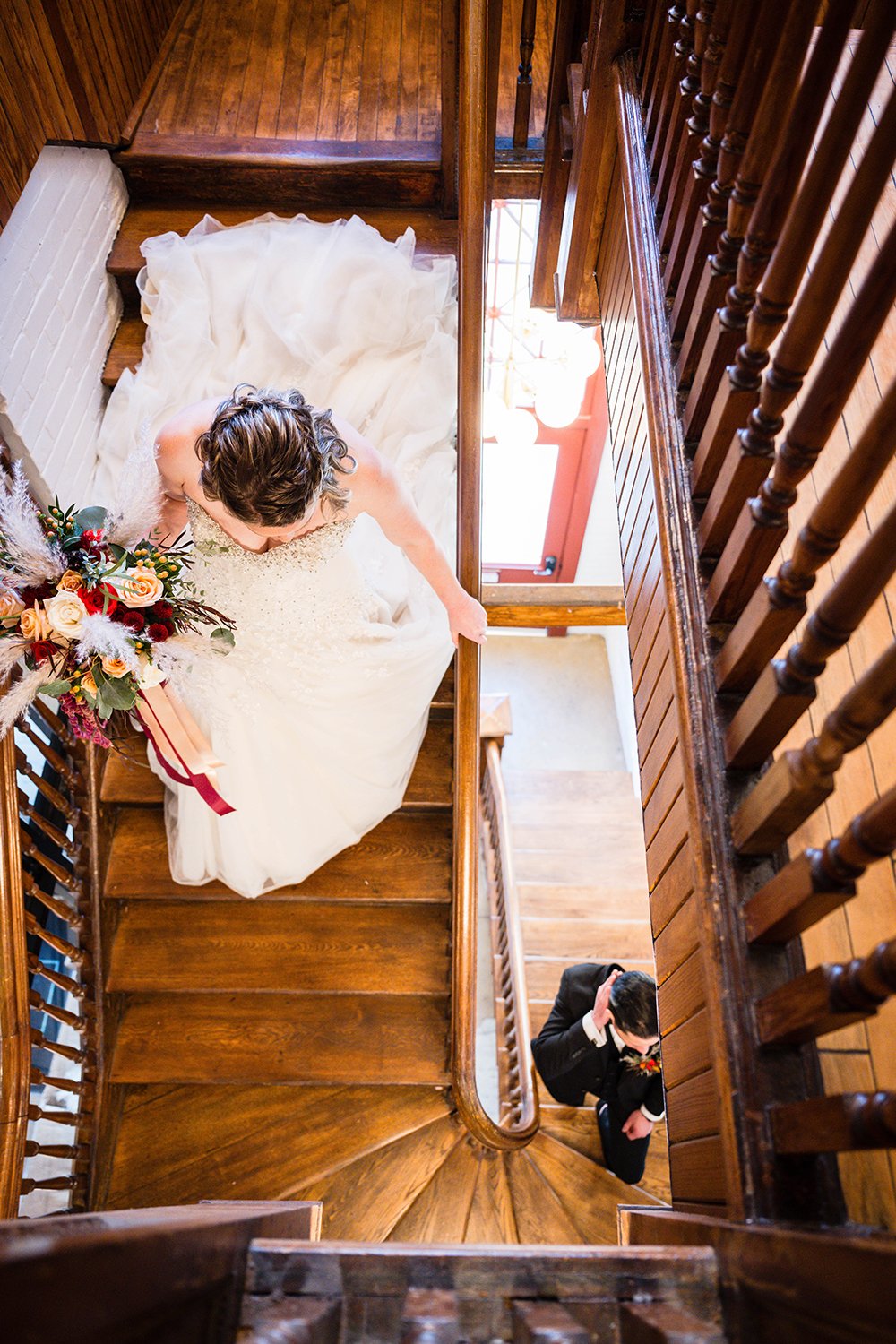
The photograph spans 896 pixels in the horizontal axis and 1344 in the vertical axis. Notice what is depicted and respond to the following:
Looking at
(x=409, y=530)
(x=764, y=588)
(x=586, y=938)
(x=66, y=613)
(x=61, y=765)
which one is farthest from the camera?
(x=586, y=938)

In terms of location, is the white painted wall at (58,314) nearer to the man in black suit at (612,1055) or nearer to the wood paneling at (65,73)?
the wood paneling at (65,73)

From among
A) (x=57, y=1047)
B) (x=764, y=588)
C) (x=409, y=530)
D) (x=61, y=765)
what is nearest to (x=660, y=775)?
(x=764, y=588)

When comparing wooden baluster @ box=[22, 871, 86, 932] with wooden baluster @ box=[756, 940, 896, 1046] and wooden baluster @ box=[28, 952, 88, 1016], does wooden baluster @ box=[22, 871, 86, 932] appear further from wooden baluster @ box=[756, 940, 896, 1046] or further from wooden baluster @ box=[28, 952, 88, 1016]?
wooden baluster @ box=[756, 940, 896, 1046]

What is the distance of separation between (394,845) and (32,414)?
1935 mm

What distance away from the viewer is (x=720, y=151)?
5.60 feet

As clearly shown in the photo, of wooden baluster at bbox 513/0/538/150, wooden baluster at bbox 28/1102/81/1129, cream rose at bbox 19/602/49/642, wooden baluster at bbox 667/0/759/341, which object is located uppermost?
wooden baluster at bbox 513/0/538/150

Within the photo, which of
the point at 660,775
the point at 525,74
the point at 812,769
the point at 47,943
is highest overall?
the point at 525,74

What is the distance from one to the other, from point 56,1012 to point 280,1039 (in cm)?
76

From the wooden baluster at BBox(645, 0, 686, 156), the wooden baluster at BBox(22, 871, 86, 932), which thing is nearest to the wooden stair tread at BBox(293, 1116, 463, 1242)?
the wooden baluster at BBox(22, 871, 86, 932)

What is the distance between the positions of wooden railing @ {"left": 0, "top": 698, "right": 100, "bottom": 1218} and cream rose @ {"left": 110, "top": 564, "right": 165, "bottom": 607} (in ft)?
2.53

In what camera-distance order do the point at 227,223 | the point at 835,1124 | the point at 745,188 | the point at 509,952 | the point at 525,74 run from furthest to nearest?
the point at 509,952
the point at 227,223
the point at 525,74
the point at 745,188
the point at 835,1124

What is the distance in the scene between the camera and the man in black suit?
3.07 m

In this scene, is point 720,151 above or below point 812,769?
above

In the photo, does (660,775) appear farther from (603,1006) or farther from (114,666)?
(603,1006)
